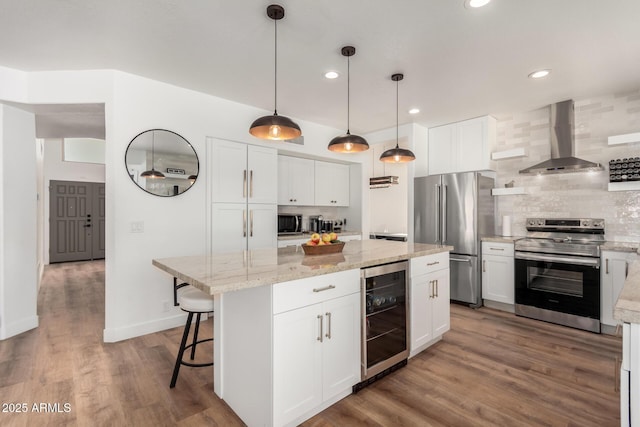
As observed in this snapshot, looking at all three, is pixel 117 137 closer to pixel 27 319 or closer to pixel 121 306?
pixel 121 306

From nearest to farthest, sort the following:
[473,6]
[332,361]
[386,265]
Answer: [332,361] → [473,6] → [386,265]

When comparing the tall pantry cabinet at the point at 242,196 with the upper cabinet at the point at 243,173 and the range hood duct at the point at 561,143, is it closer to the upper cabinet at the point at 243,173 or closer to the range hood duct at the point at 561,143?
the upper cabinet at the point at 243,173

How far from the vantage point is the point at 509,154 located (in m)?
4.27

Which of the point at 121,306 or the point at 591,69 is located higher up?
the point at 591,69

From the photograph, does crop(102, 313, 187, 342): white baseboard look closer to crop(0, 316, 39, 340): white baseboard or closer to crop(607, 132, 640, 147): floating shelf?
crop(0, 316, 39, 340): white baseboard

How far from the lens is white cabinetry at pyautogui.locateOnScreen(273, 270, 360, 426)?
5.49 feet

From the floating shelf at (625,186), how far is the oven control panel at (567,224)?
392 millimetres

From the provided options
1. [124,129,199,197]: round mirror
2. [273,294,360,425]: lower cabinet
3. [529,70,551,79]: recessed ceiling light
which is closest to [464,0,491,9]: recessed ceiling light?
[529,70,551,79]: recessed ceiling light

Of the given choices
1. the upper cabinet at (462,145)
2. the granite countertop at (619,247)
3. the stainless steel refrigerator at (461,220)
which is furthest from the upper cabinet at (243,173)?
the granite countertop at (619,247)

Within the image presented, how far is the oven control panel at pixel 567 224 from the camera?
12.2 feet

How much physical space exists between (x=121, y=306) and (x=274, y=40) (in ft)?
9.35

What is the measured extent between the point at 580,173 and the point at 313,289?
398 cm

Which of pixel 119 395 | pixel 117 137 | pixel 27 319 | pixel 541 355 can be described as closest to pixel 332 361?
pixel 119 395

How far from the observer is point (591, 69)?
3016 millimetres
